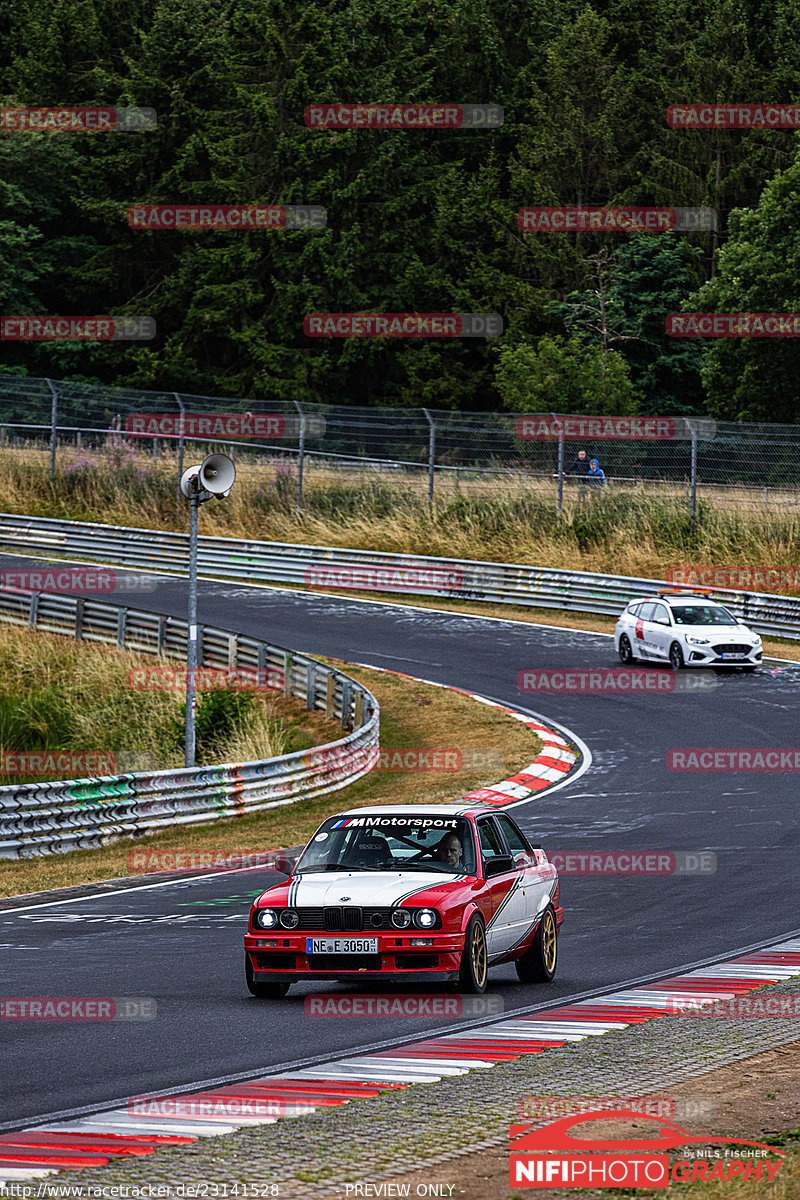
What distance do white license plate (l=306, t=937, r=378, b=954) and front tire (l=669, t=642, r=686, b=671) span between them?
21.2 metres

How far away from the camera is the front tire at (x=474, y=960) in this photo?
406 inches

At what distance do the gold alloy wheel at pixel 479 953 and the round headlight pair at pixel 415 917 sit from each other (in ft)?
1.10

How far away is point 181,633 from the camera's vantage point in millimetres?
31359

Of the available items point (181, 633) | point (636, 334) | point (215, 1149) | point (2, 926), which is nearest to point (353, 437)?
point (181, 633)

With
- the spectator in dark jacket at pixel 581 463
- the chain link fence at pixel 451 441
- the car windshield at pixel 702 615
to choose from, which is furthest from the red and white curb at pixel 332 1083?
the spectator in dark jacket at pixel 581 463

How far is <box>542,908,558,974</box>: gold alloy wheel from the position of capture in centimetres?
1149

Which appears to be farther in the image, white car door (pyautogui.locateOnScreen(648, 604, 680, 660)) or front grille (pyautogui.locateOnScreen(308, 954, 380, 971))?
white car door (pyautogui.locateOnScreen(648, 604, 680, 660))
